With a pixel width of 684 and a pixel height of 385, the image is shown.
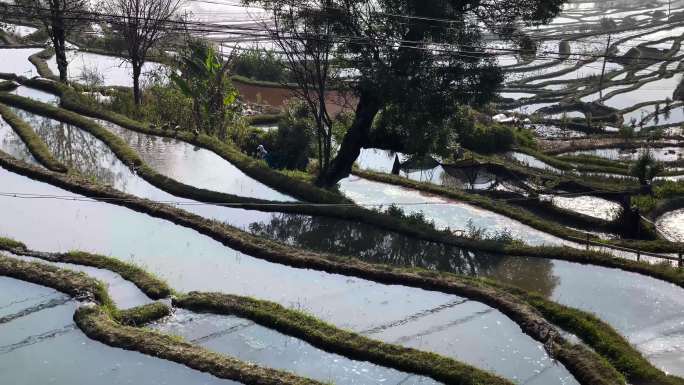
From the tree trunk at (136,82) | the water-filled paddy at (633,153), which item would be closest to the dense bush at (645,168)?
the water-filled paddy at (633,153)

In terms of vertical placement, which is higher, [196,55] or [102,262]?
[196,55]

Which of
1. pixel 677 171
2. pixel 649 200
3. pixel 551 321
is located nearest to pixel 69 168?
pixel 551 321

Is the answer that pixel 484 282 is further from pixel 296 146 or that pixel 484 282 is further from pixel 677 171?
pixel 677 171

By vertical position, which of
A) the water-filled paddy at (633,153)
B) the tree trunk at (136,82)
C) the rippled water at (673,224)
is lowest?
the rippled water at (673,224)

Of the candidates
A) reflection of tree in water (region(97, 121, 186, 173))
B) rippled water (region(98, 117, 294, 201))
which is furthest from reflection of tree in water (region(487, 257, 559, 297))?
reflection of tree in water (region(97, 121, 186, 173))

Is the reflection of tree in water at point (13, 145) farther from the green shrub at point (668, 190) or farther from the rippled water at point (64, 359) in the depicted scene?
the green shrub at point (668, 190)
